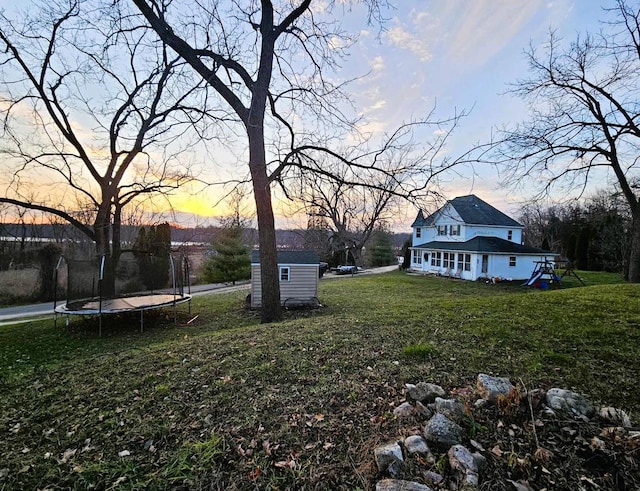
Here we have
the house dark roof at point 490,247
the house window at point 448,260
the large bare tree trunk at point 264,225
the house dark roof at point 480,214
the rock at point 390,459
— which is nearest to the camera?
the rock at point 390,459

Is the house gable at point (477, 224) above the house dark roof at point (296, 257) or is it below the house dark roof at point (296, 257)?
above

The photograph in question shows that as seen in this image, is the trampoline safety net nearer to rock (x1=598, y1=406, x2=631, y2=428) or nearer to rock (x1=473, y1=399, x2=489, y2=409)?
rock (x1=473, y1=399, x2=489, y2=409)

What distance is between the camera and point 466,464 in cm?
159

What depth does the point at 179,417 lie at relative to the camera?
2.34 metres

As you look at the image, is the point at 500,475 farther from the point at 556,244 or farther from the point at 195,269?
the point at 556,244

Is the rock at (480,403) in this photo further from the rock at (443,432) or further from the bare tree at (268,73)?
the bare tree at (268,73)

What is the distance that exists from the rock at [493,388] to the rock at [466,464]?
65 cm

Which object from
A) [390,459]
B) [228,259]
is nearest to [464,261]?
[228,259]

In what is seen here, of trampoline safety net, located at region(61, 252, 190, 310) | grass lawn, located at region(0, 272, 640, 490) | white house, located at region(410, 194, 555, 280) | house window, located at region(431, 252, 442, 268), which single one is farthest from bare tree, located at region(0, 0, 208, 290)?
house window, located at region(431, 252, 442, 268)

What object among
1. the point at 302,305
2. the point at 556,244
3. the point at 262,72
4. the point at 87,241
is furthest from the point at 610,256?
the point at 87,241

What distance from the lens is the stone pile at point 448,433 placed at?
154 cm

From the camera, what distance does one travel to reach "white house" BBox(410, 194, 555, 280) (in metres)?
18.6

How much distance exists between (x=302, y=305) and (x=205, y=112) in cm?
632

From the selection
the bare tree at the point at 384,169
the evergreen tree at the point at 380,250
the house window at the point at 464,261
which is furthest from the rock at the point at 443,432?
the evergreen tree at the point at 380,250
